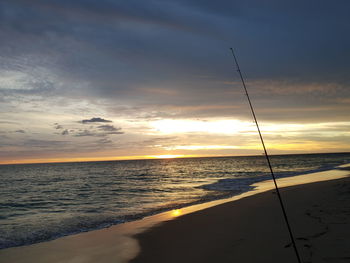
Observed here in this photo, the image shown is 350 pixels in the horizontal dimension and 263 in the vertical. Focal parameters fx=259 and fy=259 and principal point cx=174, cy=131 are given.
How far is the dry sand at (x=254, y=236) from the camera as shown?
6.05 metres

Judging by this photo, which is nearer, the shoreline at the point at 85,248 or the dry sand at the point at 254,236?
the dry sand at the point at 254,236

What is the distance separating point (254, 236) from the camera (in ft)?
25.2

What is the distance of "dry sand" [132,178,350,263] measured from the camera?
6.05 metres

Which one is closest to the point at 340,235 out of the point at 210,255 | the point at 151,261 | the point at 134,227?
the point at 210,255

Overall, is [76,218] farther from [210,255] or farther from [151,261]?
[210,255]

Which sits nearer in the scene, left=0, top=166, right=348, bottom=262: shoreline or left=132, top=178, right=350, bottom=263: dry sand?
left=132, top=178, right=350, bottom=263: dry sand

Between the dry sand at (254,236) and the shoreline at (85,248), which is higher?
the shoreline at (85,248)

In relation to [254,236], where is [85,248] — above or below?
above

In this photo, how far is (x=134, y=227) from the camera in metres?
10.9

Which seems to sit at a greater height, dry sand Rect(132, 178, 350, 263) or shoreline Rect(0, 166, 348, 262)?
shoreline Rect(0, 166, 348, 262)

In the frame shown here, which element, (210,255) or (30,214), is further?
(30,214)

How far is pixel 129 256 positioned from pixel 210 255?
7.73ft

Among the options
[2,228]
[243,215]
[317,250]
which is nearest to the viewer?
[317,250]

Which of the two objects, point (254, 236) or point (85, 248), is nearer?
point (254, 236)
